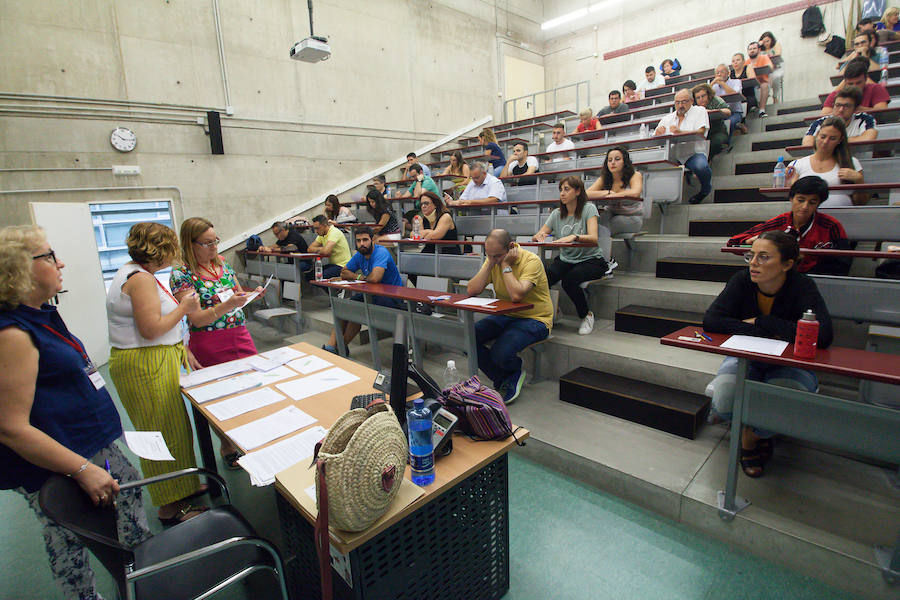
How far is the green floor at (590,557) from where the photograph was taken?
1.61 m

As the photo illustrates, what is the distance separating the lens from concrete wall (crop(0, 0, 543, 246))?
5.24m

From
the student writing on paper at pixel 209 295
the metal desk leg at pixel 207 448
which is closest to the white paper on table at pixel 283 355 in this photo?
the student writing on paper at pixel 209 295

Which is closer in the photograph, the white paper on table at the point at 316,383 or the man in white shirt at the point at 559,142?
the white paper on table at the point at 316,383

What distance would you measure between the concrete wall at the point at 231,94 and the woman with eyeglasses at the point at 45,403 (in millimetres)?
5598

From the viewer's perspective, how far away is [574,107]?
11008 mm

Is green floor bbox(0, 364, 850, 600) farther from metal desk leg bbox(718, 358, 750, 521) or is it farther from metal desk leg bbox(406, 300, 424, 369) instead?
metal desk leg bbox(406, 300, 424, 369)

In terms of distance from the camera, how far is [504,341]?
9.65 ft

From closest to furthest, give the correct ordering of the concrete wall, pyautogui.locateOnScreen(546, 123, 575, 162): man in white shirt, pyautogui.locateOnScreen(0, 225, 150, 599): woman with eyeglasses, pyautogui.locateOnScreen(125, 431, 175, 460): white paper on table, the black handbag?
pyautogui.locateOnScreen(0, 225, 150, 599): woman with eyeglasses < pyautogui.locateOnScreen(125, 431, 175, 460): white paper on table < the concrete wall < pyautogui.locateOnScreen(546, 123, 575, 162): man in white shirt < the black handbag

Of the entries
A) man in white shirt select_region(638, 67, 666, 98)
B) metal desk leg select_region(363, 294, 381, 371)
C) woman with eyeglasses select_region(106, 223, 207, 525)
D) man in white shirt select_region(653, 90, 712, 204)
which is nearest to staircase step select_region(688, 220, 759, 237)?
man in white shirt select_region(653, 90, 712, 204)

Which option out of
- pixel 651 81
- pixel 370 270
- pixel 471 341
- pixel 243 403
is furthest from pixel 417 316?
pixel 651 81

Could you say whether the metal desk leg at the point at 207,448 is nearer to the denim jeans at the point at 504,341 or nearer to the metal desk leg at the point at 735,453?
the denim jeans at the point at 504,341

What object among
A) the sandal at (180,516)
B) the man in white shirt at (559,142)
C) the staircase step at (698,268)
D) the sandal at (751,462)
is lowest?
the sandal at (180,516)

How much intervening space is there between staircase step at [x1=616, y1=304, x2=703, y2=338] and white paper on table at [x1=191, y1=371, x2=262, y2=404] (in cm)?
257

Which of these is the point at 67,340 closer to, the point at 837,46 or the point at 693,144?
the point at 693,144
